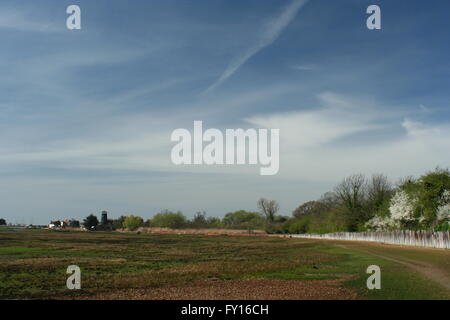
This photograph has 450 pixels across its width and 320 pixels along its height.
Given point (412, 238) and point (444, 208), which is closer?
point (444, 208)

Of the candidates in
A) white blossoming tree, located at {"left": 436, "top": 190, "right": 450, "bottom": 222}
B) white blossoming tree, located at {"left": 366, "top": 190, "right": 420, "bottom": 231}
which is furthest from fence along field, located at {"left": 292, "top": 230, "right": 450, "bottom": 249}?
white blossoming tree, located at {"left": 436, "top": 190, "right": 450, "bottom": 222}

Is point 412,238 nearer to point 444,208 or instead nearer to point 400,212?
point 444,208

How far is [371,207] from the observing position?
92.6m

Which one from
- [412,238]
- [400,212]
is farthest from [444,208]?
[400,212]

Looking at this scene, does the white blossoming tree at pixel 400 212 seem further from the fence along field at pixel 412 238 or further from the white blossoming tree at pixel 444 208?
the white blossoming tree at pixel 444 208

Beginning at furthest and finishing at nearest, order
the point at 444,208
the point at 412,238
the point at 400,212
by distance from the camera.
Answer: the point at 400,212 → the point at 412,238 → the point at 444,208

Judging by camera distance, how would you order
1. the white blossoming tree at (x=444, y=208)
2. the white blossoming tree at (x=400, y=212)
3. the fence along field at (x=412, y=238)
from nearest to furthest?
the fence along field at (x=412, y=238), the white blossoming tree at (x=444, y=208), the white blossoming tree at (x=400, y=212)

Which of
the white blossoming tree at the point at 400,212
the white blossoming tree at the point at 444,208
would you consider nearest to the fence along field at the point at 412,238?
the white blossoming tree at the point at 400,212

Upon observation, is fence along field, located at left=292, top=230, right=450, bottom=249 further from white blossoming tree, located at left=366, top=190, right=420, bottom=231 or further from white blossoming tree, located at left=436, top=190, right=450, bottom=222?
white blossoming tree, located at left=436, top=190, right=450, bottom=222
